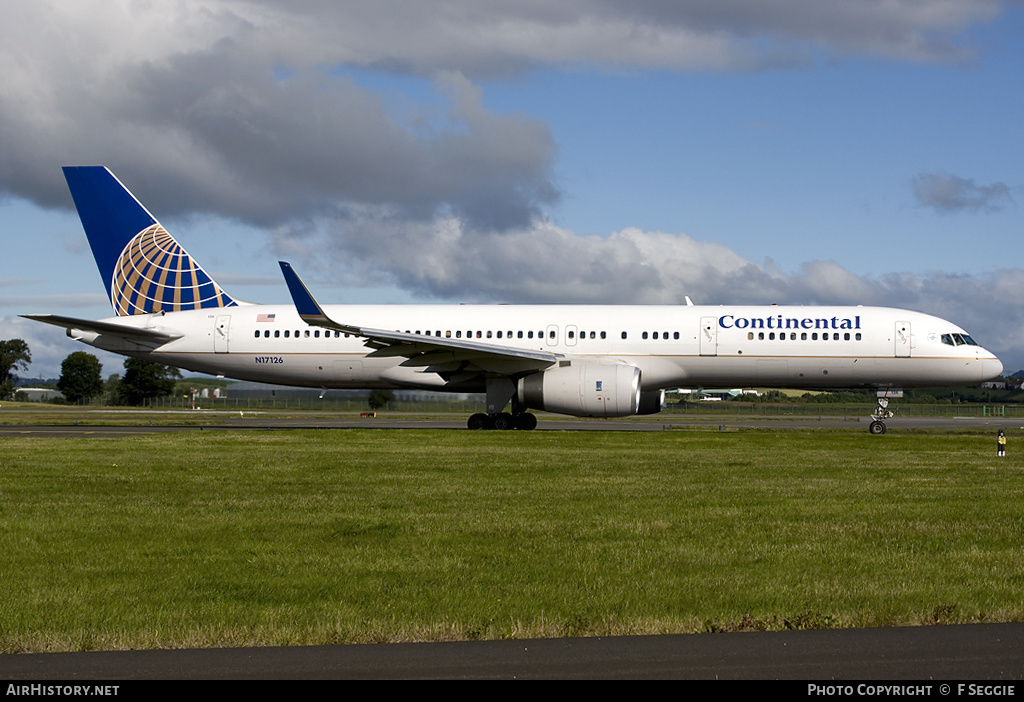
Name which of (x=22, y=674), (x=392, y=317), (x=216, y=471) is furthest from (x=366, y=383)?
(x=22, y=674)

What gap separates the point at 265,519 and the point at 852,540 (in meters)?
6.43

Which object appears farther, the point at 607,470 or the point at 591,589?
the point at 607,470

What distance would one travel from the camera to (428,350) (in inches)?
1110

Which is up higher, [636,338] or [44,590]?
[636,338]

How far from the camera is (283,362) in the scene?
3231cm

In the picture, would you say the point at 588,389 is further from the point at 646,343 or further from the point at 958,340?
the point at 958,340

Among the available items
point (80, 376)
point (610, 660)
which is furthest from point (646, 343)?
point (80, 376)

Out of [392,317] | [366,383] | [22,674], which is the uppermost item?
[392,317]

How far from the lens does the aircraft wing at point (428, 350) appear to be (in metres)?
26.6

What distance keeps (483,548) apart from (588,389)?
17.9m

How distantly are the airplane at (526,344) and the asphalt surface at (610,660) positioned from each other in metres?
21.3

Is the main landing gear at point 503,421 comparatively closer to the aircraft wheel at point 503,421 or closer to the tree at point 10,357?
the aircraft wheel at point 503,421

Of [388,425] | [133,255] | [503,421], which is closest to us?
[503,421]

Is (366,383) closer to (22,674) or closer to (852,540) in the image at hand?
(852,540)
